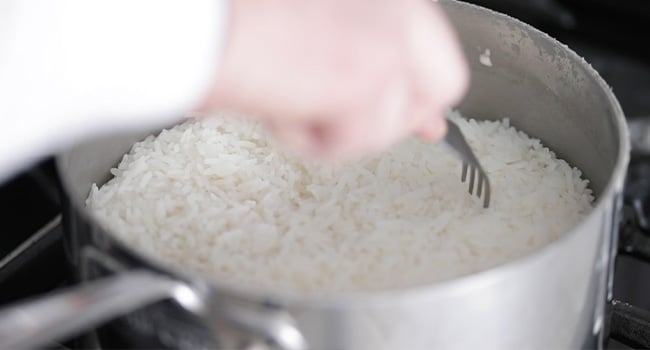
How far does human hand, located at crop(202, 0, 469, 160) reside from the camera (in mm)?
472

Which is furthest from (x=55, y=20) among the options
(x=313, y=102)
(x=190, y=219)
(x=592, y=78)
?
(x=592, y=78)

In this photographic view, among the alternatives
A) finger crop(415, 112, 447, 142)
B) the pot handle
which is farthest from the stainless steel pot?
finger crop(415, 112, 447, 142)

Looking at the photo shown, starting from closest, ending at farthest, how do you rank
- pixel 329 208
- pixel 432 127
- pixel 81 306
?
1. pixel 81 306
2. pixel 432 127
3. pixel 329 208

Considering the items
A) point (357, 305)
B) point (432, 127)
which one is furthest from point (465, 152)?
point (357, 305)

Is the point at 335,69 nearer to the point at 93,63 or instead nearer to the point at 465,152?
the point at 93,63

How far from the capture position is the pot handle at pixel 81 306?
0.43m

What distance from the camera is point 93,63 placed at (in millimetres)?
456

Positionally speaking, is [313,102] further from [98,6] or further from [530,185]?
[530,185]

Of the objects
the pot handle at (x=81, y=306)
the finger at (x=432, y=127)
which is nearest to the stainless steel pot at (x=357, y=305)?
the pot handle at (x=81, y=306)

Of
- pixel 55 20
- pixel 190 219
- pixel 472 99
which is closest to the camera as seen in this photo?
pixel 55 20

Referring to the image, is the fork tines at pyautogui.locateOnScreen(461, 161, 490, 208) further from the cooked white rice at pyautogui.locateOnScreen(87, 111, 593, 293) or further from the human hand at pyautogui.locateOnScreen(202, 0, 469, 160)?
the human hand at pyautogui.locateOnScreen(202, 0, 469, 160)

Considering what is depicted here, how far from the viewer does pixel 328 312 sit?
18.6 inches

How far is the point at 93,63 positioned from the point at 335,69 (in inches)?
4.8

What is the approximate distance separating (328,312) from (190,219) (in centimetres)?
23
